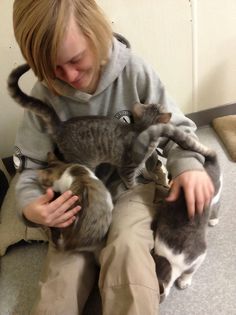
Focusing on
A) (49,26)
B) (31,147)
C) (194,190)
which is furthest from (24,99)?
(194,190)

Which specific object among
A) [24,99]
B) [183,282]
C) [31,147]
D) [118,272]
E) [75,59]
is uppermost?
[75,59]

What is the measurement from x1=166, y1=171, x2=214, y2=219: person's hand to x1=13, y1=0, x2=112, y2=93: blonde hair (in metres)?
0.40

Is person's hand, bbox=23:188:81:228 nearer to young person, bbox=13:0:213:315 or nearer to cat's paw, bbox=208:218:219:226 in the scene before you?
young person, bbox=13:0:213:315

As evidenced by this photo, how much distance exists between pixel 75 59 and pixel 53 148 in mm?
357

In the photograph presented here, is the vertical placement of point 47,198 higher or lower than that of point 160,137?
lower

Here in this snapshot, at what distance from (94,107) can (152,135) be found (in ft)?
0.77

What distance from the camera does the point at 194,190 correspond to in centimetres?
94

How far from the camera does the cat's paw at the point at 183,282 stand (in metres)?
1.13

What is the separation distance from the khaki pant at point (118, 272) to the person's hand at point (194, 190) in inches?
5.8

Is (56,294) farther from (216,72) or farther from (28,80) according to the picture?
(216,72)

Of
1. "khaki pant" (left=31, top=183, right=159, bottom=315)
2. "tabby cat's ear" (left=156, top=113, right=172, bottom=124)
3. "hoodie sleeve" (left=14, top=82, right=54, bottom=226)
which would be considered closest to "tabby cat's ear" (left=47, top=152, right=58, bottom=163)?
"hoodie sleeve" (left=14, top=82, right=54, bottom=226)

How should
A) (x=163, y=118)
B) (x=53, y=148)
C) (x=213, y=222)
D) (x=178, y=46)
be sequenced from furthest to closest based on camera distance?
(x=178, y=46)
(x=213, y=222)
(x=53, y=148)
(x=163, y=118)

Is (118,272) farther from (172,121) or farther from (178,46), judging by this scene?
(178,46)

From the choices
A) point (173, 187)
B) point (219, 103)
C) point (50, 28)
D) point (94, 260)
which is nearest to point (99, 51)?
point (50, 28)
